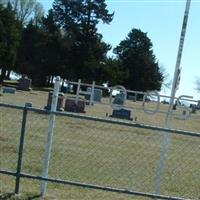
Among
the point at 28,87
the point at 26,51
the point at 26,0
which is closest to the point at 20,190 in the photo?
the point at 28,87

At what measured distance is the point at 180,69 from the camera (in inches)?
355

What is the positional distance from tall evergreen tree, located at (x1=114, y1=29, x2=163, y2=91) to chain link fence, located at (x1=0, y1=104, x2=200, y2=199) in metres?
70.8

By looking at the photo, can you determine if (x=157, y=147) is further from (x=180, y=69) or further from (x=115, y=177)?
(x=180, y=69)

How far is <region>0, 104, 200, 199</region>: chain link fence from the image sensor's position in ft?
29.5

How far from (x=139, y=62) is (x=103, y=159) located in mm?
81173

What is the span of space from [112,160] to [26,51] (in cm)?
6565

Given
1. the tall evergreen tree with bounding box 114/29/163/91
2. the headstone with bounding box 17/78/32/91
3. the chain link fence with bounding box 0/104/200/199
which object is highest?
the tall evergreen tree with bounding box 114/29/163/91

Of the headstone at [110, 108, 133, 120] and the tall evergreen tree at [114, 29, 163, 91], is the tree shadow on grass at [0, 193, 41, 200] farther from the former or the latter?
the tall evergreen tree at [114, 29, 163, 91]

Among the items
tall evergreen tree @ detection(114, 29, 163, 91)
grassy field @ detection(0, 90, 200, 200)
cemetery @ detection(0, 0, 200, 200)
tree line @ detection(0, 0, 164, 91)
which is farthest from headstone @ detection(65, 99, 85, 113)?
tall evergreen tree @ detection(114, 29, 163, 91)

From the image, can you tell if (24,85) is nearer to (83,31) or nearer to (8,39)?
(8,39)

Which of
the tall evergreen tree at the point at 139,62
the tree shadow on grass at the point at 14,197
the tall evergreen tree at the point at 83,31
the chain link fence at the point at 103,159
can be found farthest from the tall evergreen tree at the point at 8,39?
the tree shadow on grass at the point at 14,197

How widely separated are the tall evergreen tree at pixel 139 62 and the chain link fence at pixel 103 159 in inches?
2787

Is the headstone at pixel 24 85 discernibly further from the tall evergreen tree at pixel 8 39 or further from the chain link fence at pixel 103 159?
the chain link fence at pixel 103 159

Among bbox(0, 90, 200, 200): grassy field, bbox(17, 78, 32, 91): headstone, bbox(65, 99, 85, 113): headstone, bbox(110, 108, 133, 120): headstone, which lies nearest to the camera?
bbox(0, 90, 200, 200): grassy field
